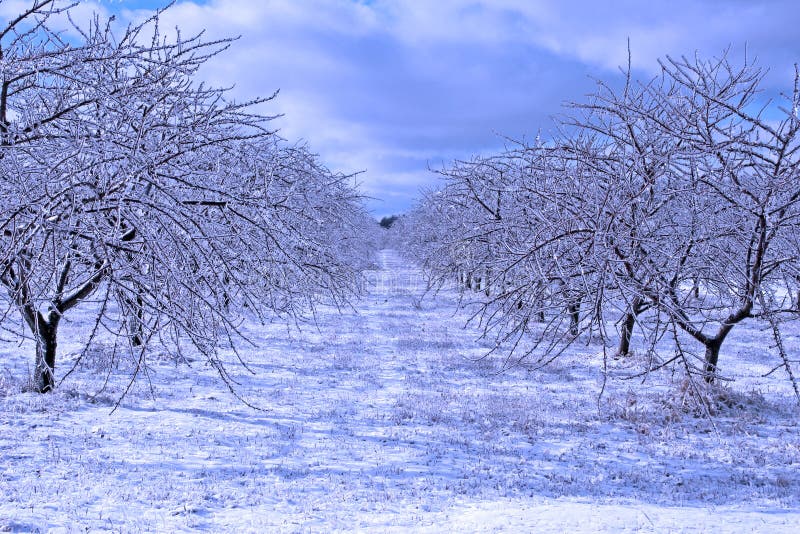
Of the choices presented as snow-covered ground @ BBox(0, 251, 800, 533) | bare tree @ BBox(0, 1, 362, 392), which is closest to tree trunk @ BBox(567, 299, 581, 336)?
→ snow-covered ground @ BBox(0, 251, 800, 533)

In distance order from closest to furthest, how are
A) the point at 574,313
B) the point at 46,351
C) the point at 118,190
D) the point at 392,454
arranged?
the point at 118,190 < the point at 574,313 < the point at 392,454 < the point at 46,351

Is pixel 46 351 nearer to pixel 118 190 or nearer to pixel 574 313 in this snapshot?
pixel 118 190

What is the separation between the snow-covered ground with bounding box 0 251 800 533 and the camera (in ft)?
16.6

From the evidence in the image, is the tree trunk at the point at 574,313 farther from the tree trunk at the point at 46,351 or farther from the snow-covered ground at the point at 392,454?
the tree trunk at the point at 46,351

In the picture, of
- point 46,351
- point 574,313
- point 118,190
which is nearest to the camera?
point 118,190

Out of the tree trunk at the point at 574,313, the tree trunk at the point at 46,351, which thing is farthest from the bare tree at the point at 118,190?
the tree trunk at the point at 46,351

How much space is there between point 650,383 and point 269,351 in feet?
28.1

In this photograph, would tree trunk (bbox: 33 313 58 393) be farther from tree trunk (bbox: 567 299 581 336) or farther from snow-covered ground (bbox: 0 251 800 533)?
tree trunk (bbox: 567 299 581 336)

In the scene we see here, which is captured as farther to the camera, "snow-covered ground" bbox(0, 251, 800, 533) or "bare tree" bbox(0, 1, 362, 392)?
"snow-covered ground" bbox(0, 251, 800, 533)

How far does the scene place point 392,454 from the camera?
6.80m

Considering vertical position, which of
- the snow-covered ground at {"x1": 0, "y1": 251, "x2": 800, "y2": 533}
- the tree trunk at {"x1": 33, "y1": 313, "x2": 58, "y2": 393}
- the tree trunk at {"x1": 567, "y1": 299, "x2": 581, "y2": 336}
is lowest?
the snow-covered ground at {"x1": 0, "y1": 251, "x2": 800, "y2": 533}

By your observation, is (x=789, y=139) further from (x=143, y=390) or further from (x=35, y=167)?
(x=143, y=390)

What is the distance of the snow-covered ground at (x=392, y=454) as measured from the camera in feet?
16.6

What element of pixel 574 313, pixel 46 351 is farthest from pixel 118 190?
pixel 46 351
